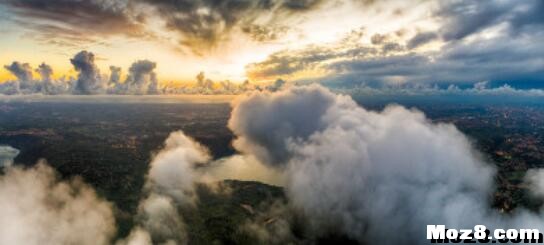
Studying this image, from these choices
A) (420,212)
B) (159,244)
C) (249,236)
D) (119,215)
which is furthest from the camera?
(119,215)

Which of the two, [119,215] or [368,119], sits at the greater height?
[368,119]

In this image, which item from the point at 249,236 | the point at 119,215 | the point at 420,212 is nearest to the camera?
the point at 420,212

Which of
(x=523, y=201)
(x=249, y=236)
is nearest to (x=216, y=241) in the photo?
(x=249, y=236)

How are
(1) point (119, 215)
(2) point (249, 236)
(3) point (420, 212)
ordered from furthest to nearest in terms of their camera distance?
(1) point (119, 215) < (2) point (249, 236) < (3) point (420, 212)

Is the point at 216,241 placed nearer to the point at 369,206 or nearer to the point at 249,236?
the point at 249,236

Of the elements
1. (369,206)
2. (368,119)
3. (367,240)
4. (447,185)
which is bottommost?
(367,240)

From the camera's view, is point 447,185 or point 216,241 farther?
point 216,241

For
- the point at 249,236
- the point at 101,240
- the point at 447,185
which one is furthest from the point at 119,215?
the point at 447,185

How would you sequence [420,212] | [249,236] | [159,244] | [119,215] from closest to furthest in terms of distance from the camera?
[420,212] < [159,244] < [249,236] < [119,215]

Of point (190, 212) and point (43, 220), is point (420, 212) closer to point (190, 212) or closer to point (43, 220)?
point (190, 212)
